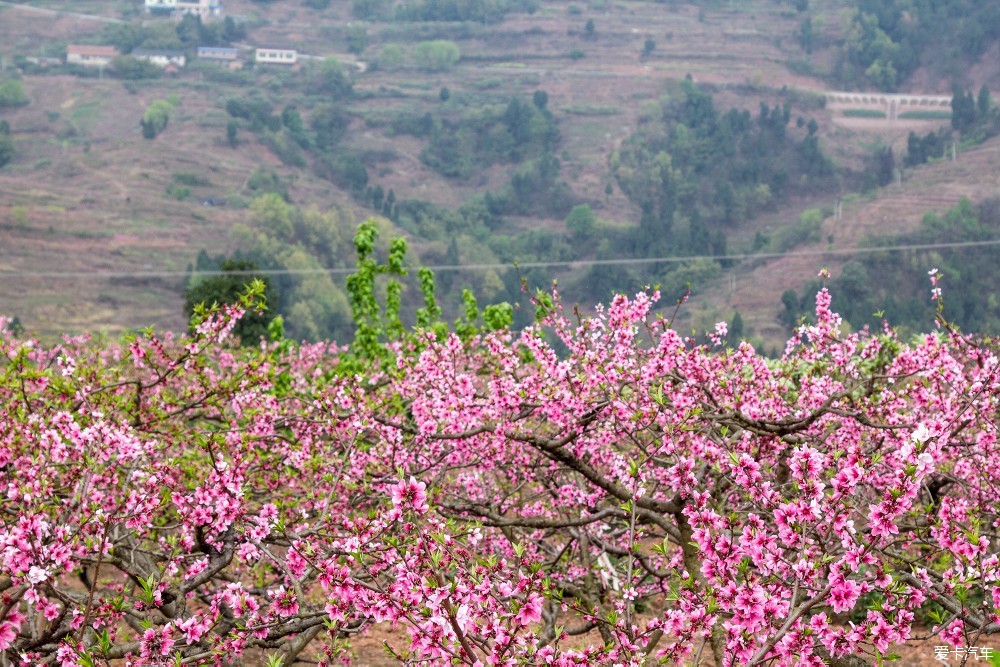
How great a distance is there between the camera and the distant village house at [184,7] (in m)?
186

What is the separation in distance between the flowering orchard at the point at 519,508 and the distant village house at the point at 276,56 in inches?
6951

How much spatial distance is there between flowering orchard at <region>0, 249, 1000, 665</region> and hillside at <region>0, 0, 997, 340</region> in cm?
8942

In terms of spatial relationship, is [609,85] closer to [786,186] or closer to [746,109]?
[746,109]

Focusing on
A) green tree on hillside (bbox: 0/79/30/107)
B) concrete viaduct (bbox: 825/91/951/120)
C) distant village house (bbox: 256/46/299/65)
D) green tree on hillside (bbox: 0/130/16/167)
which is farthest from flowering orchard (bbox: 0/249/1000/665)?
distant village house (bbox: 256/46/299/65)

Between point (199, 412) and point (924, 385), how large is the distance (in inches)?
229

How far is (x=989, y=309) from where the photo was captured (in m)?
102

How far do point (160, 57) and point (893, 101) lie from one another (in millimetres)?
106747

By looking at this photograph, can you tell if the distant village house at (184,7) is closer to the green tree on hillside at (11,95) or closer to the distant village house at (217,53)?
the distant village house at (217,53)

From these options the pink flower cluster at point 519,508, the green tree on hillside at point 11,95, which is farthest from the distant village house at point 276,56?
the pink flower cluster at point 519,508

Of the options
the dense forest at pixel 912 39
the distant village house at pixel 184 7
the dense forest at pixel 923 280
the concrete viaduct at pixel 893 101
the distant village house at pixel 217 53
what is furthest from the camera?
the distant village house at pixel 184 7

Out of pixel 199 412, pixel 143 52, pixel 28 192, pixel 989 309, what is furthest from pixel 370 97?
pixel 199 412

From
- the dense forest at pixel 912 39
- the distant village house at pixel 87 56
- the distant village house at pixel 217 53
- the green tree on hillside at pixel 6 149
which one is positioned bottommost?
the green tree on hillside at pixel 6 149

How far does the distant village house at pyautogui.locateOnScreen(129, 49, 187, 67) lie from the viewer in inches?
6654

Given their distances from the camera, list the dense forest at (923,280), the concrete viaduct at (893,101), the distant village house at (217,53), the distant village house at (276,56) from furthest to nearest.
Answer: the distant village house at (276,56) < the distant village house at (217,53) < the concrete viaduct at (893,101) < the dense forest at (923,280)
